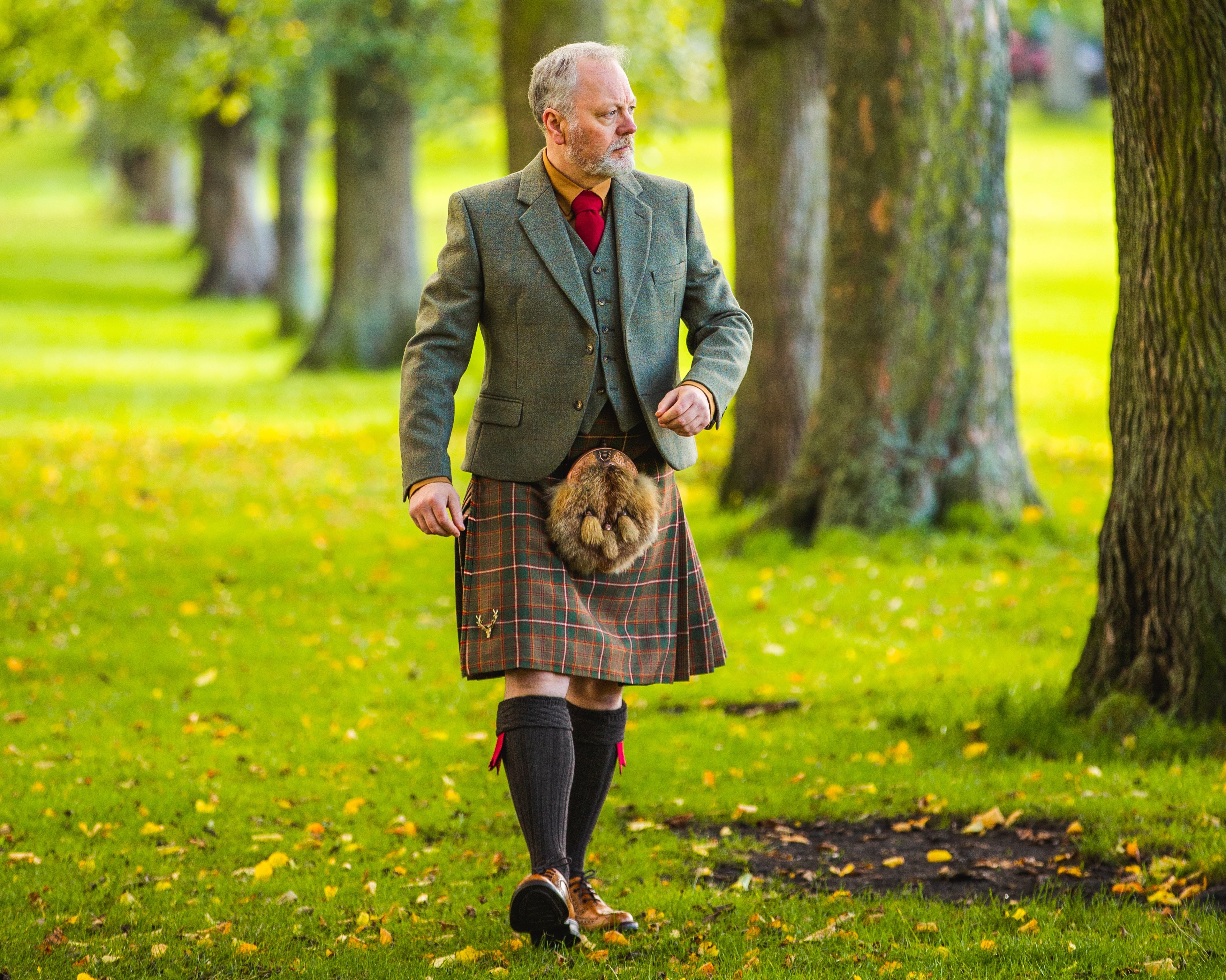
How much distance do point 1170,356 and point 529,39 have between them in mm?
7404

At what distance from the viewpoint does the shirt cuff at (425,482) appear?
372cm

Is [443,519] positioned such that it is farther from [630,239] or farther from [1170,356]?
[1170,356]

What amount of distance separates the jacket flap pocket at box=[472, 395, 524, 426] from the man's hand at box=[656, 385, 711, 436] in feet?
1.20

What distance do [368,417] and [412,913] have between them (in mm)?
12764

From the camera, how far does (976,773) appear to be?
5.20 metres

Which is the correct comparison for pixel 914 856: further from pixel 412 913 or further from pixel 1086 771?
pixel 412 913

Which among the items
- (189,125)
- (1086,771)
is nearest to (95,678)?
(1086,771)

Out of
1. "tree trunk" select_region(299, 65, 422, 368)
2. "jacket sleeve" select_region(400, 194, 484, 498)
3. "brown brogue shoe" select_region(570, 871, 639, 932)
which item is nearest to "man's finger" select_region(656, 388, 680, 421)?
"jacket sleeve" select_region(400, 194, 484, 498)

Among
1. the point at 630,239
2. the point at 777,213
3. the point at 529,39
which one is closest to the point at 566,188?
the point at 630,239

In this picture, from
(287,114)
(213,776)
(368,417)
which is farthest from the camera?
(287,114)

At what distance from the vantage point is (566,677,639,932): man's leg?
399 centimetres

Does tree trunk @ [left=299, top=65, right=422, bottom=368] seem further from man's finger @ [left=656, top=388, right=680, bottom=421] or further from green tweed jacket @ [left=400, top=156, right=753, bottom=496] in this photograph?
man's finger @ [left=656, top=388, right=680, bottom=421]

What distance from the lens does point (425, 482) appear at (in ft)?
12.2

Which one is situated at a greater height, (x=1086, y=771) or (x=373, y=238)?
(x=373, y=238)
